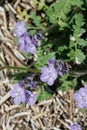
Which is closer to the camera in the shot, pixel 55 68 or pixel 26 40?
pixel 55 68

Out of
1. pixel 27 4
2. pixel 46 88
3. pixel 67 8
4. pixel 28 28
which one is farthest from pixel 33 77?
pixel 27 4

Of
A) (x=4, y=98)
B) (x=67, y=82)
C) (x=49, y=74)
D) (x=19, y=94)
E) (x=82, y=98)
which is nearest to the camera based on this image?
(x=49, y=74)

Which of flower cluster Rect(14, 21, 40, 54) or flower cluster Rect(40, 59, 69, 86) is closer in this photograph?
flower cluster Rect(40, 59, 69, 86)

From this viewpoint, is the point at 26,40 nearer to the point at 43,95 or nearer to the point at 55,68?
the point at 55,68

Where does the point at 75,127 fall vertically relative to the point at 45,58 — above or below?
below

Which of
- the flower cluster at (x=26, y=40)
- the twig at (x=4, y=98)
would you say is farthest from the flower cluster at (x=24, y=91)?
the twig at (x=4, y=98)

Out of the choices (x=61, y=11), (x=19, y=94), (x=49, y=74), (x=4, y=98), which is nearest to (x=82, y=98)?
(x=49, y=74)

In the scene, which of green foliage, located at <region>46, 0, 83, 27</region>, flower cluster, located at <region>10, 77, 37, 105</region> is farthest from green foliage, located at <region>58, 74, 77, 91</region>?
green foliage, located at <region>46, 0, 83, 27</region>

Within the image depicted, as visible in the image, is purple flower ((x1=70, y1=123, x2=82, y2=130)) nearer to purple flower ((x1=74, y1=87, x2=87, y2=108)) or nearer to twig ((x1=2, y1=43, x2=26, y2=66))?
purple flower ((x1=74, y1=87, x2=87, y2=108))

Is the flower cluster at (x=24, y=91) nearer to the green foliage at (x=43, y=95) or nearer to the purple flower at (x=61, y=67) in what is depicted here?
the green foliage at (x=43, y=95)
